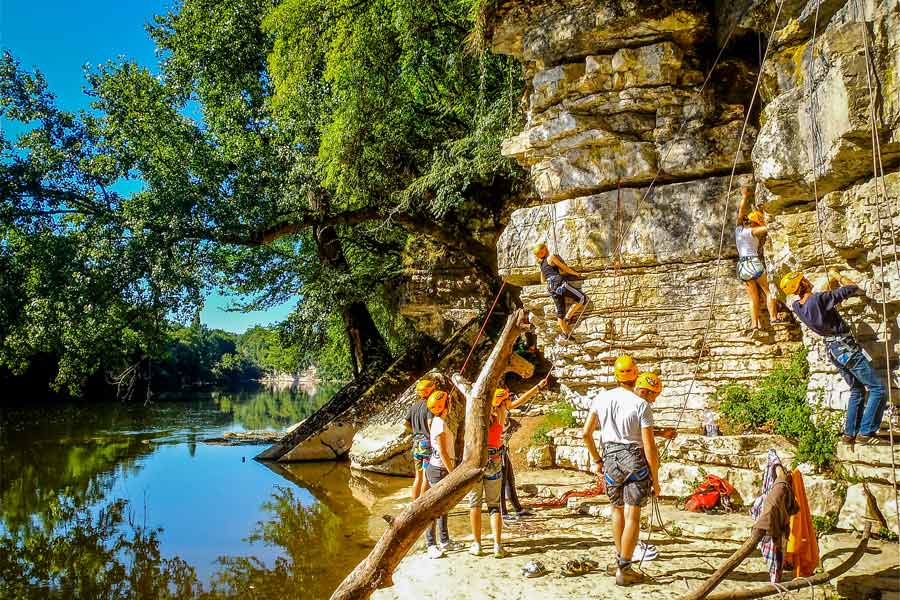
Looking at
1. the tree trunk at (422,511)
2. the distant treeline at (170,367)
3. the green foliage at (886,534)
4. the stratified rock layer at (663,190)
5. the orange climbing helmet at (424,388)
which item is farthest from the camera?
the distant treeline at (170,367)

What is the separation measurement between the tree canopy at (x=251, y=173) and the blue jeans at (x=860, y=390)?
332 inches

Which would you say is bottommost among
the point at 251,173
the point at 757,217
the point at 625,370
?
the point at 625,370

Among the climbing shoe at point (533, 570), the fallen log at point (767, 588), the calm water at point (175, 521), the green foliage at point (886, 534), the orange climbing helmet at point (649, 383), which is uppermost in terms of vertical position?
the orange climbing helmet at point (649, 383)

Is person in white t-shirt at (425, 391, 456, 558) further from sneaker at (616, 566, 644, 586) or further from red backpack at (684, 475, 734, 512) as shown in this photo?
red backpack at (684, 475, 734, 512)

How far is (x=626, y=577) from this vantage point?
5461 mm

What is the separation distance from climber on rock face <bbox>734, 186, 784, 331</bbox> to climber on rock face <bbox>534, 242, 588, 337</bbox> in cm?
236

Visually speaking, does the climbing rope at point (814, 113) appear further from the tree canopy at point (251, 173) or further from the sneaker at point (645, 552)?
the tree canopy at point (251, 173)

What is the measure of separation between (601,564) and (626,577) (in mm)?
675

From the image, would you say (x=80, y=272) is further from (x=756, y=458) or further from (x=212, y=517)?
(x=756, y=458)

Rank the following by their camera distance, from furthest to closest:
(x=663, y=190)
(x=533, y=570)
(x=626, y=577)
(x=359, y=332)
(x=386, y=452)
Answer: (x=359, y=332) → (x=386, y=452) → (x=663, y=190) → (x=533, y=570) → (x=626, y=577)

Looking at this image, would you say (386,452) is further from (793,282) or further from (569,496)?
(793,282)

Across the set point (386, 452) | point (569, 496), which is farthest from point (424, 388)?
point (386, 452)

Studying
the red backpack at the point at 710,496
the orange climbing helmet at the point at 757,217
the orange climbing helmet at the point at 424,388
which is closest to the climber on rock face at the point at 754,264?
the orange climbing helmet at the point at 757,217

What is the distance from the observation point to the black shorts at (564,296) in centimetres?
999
